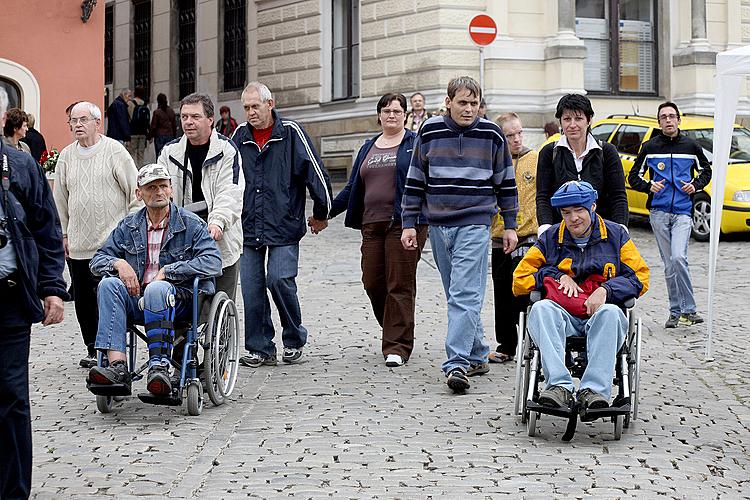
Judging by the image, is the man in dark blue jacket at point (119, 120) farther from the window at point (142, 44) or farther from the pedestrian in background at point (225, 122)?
the window at point (142, 44)

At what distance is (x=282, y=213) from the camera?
966 centimetres

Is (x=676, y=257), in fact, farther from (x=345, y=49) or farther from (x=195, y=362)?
(x=345, y=49)

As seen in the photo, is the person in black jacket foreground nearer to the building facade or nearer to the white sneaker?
the white sneaker

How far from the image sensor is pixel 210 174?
353 inches

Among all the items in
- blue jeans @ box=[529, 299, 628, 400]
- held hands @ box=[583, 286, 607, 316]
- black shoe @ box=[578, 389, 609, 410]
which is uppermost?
held hands @ box=[583, 286, 607, 316]

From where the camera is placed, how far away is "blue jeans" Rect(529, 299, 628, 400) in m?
7.11

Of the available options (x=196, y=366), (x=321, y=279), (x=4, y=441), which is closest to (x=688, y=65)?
(x=321, y=279)

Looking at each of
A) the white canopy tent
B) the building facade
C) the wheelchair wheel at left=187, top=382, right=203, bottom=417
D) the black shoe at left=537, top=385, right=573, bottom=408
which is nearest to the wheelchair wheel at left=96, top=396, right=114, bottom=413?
the wheelchair wheel at left=187, top=382, right=203, bottom=417

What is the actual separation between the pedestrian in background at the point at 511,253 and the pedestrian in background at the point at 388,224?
58 cm

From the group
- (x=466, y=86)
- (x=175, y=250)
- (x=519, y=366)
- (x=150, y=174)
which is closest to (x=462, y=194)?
(x=466, y=86)

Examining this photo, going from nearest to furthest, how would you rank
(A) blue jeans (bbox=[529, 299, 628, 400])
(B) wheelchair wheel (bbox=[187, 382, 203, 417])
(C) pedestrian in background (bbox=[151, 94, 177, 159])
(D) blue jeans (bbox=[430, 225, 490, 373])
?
1. (A) blue jeans (bbox=[529, 299, 628, 400])
2. (B) wheelchair wheel (bbox=[187, 382, 203, 417])
3. (D) blue jeans (bbox=[430, 225, 490, 373])
4. (C) pedestrian in background (bbox=[151, 94, 177, 159])

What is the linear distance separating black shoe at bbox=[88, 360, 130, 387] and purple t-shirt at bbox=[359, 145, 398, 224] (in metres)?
2.91

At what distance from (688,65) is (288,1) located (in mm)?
8412

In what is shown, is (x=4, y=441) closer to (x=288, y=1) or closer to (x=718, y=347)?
(x=718, y=347)
